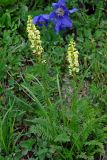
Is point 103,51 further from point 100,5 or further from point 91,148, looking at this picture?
point 91,148

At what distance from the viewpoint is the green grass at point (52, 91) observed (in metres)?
2.60

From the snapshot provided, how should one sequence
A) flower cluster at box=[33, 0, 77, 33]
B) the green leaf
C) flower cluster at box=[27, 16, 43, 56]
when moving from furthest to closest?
flower cluster at box=[33, 0, 77, 33]
the green leaf
flower cluster at box=[27, 16, 43, 56]

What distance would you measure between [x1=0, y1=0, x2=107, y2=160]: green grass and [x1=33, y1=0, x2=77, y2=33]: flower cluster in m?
0.09

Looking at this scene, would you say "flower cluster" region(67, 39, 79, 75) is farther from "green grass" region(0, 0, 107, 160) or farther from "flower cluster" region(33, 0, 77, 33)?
"flower cluster" region(33, 0, 77, 33)

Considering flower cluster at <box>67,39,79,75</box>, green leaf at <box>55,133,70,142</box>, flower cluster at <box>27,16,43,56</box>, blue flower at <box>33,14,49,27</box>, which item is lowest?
green leaf at <box>55,133,70,142</box>

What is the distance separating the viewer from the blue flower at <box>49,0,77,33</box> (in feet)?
11.0

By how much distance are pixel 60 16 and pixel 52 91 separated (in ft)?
2.30

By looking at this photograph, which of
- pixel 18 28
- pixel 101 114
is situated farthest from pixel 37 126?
pixel 18 28

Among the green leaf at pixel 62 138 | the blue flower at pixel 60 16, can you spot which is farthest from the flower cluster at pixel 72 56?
the blue flower at pixel 60 16

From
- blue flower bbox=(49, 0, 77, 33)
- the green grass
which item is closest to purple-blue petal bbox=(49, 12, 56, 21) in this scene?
blue flower bbox=(49, 0, 77, 33)

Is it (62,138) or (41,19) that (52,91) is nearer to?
(62,138)

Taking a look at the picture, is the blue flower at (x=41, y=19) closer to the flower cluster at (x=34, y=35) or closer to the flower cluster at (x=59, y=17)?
the flower cluster at (x=59, y=17)

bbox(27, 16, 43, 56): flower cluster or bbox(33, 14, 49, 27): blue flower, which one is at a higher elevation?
bbox(27, 16, 43, 56): flower cluster

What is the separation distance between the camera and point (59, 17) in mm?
3365
